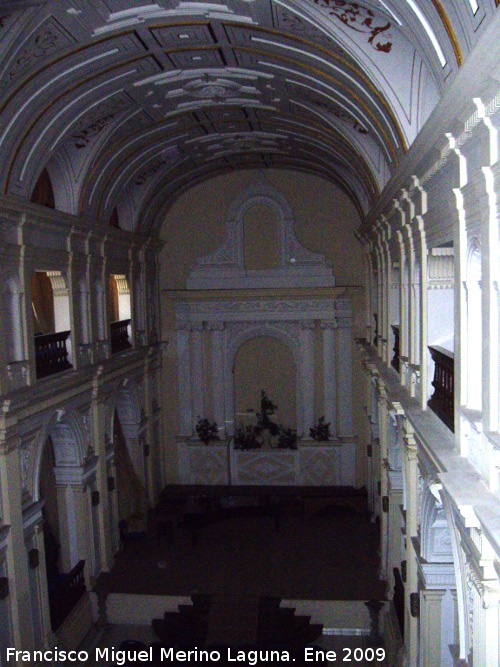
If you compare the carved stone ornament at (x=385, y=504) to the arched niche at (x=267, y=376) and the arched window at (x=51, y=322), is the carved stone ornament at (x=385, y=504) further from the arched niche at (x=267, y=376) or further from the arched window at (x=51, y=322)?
A: the arched niche at (x=267, y=376)

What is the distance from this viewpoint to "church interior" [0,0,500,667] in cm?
616

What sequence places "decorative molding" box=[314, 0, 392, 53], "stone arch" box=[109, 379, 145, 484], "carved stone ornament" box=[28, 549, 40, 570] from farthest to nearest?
1. "stone arch" box=[109, 379, 145, 484]
2. "carved stone ornament" box=[28, 549, 40, 570]
3. "decorative molding" box=[314, 0, 392, 53]

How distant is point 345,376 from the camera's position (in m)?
19.8

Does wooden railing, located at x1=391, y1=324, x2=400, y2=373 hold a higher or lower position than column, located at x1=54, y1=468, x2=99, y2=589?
higher

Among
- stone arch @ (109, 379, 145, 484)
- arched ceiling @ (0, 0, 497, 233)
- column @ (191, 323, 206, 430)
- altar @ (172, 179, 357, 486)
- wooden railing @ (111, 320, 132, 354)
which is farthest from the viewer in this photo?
column @ (191, 323, 206, 430)

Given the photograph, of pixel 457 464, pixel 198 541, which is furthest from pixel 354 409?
pixel 457 464

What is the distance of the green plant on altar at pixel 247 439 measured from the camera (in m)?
19.9

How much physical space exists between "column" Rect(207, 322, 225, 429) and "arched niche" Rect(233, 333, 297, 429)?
0.64 meters

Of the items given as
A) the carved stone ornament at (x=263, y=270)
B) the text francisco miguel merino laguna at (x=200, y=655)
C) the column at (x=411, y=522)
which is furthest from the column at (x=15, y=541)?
the carved stone ornament at (x=263, y=270)

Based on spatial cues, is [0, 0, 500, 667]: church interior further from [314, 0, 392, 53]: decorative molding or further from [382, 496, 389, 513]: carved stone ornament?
[382, 496, 389, 513]: carved stone ornament

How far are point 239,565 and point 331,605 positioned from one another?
8.48 ft

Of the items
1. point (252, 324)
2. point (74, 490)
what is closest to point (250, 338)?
point (252, 324)

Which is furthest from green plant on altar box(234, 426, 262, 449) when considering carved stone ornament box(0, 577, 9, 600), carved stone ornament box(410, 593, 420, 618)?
carved stone ornament box(410, 593, 420, 618)

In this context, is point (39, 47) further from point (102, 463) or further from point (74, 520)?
point (74, 520)
